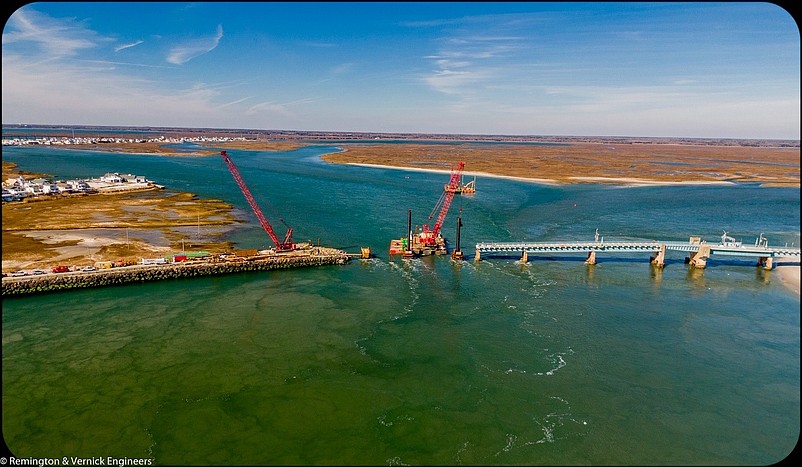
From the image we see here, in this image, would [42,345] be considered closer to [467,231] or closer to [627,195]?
[467,231]

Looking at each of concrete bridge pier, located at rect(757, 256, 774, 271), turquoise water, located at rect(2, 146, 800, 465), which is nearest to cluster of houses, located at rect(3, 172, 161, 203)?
turquoise water, located at rect(2, 146, 800, 465)

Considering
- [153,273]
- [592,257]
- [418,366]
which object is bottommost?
[418,366]

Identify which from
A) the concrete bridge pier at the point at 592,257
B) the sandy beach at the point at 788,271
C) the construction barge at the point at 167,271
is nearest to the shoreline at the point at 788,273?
the sandy beach at the point at 788,271

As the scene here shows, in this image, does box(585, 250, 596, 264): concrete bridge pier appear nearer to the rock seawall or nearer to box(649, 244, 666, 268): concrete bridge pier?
box(649, 244, 666, 268): concrete bridge pier

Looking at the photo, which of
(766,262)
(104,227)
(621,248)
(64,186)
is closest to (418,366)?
(621,248)

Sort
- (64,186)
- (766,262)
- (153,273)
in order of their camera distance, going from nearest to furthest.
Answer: (153,273), (766,262), (64,186)

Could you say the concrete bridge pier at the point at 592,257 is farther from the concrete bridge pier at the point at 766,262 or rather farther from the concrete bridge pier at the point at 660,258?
the concrete bridge pier at the point at 766,262

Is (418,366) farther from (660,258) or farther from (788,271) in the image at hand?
(788,271)
